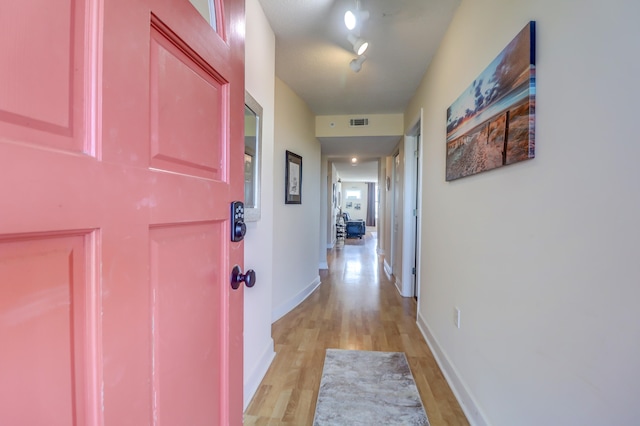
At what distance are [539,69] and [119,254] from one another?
1.33 meters

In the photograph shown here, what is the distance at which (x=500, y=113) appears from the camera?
123 cm

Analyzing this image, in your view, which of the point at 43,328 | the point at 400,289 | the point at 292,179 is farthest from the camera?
the point at 400,289

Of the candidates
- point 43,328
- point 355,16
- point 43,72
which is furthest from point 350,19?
point 43,328

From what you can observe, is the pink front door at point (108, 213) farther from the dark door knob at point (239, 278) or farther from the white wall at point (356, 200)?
the white wall at point (356, 200)

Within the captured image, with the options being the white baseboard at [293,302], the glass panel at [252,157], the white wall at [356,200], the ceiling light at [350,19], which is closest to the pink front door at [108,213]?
the glass panel at [252,157]

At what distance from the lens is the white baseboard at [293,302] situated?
2.88 metres

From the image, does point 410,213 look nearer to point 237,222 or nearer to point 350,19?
point 350,19

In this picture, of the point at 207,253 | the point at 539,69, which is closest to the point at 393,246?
the point at 539,69

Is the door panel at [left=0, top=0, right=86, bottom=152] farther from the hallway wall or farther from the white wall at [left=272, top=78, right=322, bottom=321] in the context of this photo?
the hallway wall

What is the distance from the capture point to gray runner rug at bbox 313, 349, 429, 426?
1.56m

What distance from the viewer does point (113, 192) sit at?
18.6 inches

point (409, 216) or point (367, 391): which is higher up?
point (409, 216)

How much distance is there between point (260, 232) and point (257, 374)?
893mm

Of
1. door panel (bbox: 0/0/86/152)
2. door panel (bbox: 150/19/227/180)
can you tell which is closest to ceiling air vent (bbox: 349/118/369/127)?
door panel (bbox: 150/19/227/180)
